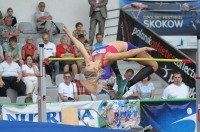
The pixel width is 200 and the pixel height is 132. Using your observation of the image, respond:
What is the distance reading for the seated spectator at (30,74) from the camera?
1372 centimetres

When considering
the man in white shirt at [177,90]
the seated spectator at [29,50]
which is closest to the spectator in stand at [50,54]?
the seated spectator at [29,50]

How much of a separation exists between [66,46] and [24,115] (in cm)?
329

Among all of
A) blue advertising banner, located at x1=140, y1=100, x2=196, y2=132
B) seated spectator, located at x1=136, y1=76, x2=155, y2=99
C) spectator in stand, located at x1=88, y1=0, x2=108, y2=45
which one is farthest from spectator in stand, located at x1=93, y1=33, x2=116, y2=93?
spectator in stand, located at x1=88, y1=0, x2=108, y2=45

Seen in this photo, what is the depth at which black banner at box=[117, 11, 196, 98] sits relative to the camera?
15.4 meters

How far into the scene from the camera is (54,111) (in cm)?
1202

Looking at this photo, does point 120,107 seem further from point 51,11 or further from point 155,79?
point 51,11

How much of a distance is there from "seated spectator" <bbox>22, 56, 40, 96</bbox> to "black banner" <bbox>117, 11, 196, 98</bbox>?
3.28 m

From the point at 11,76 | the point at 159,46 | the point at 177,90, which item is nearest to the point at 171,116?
the point at 177,90

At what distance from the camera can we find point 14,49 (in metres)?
14.3

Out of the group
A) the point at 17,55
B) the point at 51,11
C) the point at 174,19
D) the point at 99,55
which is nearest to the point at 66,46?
the point at 17,55

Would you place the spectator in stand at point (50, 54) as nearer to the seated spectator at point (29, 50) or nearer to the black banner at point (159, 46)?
the seated spectator at point (29, 50)

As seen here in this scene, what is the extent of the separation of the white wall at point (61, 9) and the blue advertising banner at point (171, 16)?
2.72 ft

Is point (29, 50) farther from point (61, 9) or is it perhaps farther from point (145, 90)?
point (61, 9)

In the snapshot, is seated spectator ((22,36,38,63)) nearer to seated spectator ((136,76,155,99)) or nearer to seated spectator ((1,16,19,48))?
seated spectator ((1,16,19,48))
